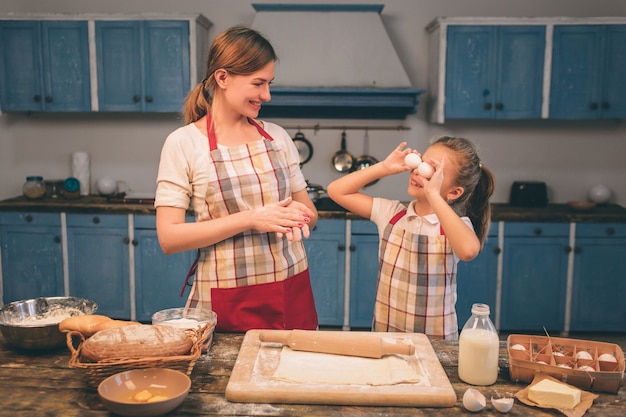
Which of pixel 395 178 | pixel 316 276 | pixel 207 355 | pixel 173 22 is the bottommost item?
pixel 316 276

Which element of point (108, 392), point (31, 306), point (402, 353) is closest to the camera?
point (108, 392)

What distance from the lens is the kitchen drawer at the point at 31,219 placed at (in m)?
4.13

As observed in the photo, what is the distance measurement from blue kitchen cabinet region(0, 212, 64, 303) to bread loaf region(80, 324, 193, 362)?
3.03m

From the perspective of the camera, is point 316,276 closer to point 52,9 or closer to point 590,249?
point 590,249

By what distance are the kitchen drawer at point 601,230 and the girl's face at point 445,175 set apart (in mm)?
2400

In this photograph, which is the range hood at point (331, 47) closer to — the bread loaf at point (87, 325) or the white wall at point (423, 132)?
the white wall at point (423, 132)

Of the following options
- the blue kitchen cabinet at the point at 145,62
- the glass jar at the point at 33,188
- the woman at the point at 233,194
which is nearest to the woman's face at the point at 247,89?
the woman at the point at 233,194

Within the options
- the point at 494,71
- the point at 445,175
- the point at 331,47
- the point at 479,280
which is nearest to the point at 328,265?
the point at 479,280

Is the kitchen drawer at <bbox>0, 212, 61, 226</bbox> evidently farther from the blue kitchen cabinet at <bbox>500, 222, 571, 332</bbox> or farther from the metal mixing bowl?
the blue kitchen cabinet at <bbox>500, 222, 571, 332</bbox>

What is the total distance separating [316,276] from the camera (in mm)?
4055

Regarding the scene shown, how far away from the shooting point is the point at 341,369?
140 cm

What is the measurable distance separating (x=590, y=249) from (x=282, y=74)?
241 centimetres

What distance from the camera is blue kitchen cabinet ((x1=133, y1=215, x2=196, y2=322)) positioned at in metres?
4.09

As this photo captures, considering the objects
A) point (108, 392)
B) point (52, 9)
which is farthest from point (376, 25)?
point (108, 392)
